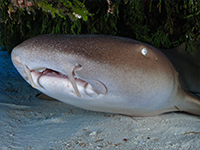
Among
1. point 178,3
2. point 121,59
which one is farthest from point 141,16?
point 121,59

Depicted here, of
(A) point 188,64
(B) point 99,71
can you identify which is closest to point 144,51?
(B) point 99,71

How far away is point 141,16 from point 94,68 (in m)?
2.16

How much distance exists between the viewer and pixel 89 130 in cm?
195

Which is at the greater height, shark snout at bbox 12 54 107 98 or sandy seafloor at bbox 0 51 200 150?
shark snout at bbox 12 54 107 98

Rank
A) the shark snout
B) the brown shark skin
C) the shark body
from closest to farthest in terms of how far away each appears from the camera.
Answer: the shark body → the shark snout → the brown shark skin

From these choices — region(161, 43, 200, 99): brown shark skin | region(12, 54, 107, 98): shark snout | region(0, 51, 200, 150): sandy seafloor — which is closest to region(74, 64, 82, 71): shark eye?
region(12, 54, 107, 98): shark snout

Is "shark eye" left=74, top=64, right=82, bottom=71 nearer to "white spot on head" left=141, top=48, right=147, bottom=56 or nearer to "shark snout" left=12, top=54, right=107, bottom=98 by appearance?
"shark snout" left=12, top=54, right=107, bottom=98

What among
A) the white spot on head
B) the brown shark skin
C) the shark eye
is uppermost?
the white spot on head

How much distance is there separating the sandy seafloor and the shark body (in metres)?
0.20

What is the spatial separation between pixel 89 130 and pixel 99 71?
0.80 m

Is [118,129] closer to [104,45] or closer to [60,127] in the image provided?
[60,127]

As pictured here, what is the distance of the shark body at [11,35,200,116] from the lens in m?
1.41

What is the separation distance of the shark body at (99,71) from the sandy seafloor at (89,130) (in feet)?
0.66

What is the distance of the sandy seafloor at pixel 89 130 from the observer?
165 centimetres
